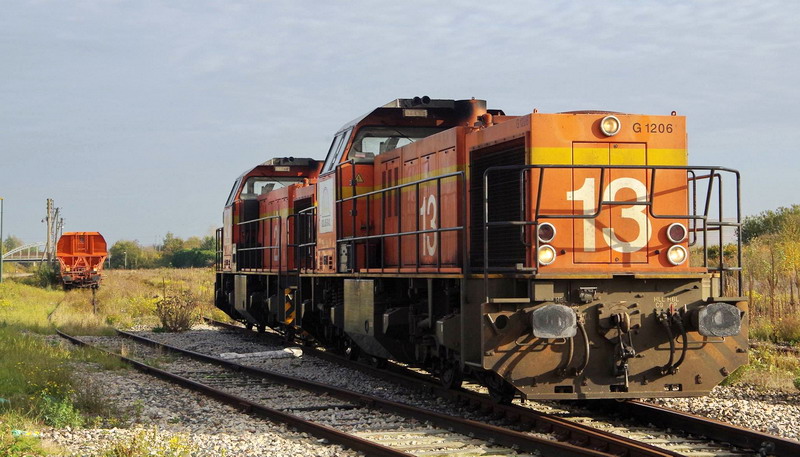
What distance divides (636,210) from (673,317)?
1.11 m

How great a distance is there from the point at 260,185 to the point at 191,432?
12.3 meters

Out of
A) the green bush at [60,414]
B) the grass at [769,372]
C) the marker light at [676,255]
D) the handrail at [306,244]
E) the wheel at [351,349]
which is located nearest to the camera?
the green bush at [60,414]

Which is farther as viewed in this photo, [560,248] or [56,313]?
[56,313]

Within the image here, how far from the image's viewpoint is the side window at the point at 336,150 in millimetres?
12039

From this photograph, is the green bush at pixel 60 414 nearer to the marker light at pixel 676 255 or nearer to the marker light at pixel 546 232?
the marker light at pixel 546 232

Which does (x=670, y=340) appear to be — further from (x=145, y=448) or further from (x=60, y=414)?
(x=60, y=414)

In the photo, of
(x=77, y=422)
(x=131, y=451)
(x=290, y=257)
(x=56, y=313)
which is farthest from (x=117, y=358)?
(x=56, y=313)

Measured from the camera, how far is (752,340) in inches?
572

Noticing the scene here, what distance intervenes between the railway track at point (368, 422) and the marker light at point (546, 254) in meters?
1.57

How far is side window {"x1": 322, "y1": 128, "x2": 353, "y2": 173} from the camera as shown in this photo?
12039mm

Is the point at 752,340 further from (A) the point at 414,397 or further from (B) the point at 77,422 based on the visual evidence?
(B) the point at 77,422

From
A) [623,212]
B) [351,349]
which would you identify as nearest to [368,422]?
[623,212]

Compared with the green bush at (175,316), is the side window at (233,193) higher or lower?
higher

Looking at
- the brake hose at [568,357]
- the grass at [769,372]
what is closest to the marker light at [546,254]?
the brake hose at [568,357]
